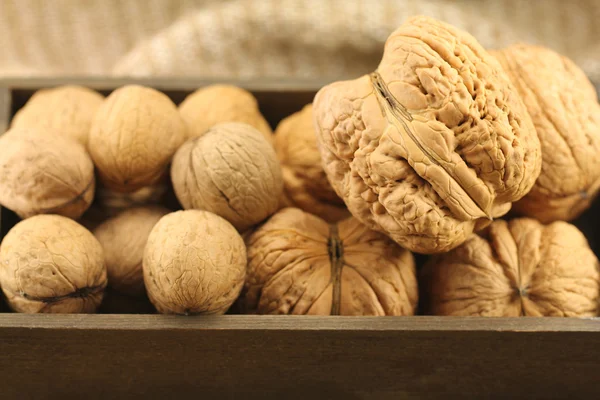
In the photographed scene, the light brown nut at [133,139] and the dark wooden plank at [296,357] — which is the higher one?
the light brown nut at [133,139]

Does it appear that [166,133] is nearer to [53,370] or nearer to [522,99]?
[53,370]

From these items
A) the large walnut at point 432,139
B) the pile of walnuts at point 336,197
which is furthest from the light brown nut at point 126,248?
the large walnut at point 432,139

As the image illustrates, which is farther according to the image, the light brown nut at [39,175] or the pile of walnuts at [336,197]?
the light brown nut at [39,175]

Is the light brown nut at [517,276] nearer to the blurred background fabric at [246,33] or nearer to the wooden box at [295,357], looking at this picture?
the wooden box at [295,357]

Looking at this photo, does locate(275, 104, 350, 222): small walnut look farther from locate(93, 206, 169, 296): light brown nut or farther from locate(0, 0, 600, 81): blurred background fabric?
locate(0, 0, 600, 81): blurred background fabric

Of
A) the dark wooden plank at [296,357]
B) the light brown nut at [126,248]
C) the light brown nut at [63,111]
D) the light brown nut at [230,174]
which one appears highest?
the light brown nut at [63,111]

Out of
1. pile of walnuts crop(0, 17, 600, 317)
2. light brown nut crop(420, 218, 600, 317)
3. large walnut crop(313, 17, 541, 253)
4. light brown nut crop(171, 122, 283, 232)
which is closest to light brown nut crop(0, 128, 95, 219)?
pile of walnuts crop(0, 17, 600, 317)
